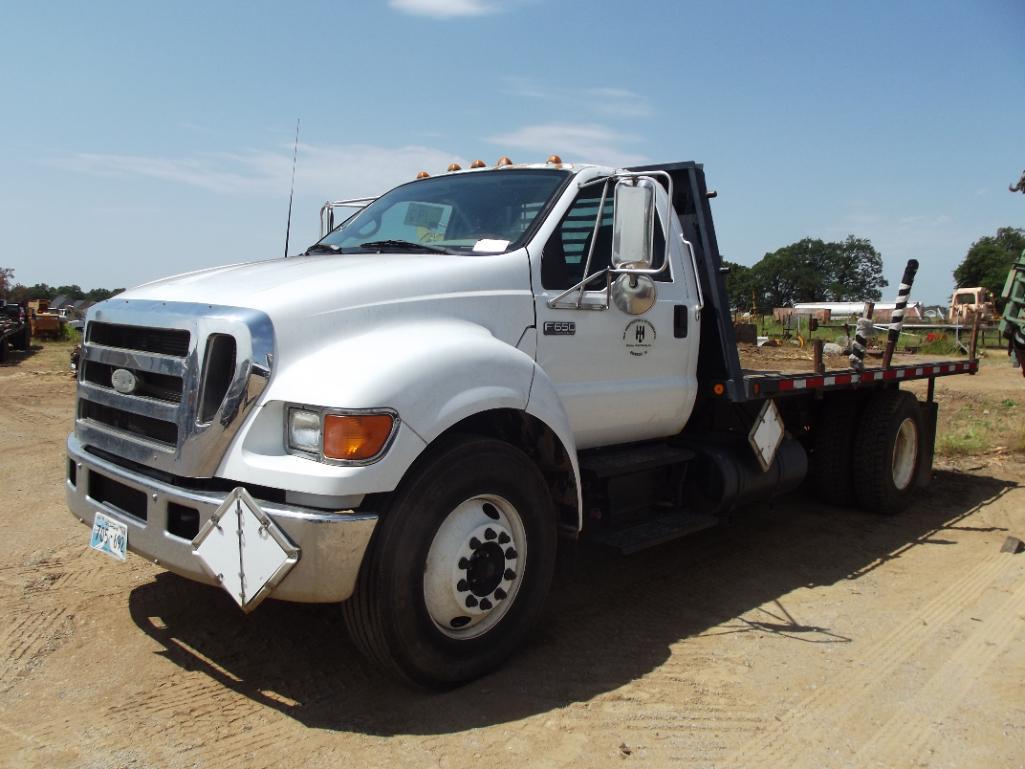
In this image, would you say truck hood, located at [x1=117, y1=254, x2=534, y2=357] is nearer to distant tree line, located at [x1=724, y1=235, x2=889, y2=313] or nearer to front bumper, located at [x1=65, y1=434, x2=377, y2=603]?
front bumper, located at [x1=65, y1=434, x2=377, y2=603]

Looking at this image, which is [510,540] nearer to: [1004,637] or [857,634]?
[857,634]

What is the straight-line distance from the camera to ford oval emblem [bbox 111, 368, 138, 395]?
→ 11.5ft

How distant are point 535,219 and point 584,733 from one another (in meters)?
2.37


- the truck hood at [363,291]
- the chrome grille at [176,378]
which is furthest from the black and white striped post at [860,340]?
the chrome grille at [176,378]

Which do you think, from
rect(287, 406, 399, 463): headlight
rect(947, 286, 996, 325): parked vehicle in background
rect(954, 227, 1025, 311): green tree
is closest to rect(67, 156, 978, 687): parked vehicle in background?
rect(287, 406, 399, 463): headlight

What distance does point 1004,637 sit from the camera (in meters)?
4.26

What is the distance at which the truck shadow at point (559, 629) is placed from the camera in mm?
3408

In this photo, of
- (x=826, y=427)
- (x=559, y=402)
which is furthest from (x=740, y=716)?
(x=826, y=427)

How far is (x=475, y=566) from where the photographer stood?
137 inches

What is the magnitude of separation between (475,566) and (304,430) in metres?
0.94

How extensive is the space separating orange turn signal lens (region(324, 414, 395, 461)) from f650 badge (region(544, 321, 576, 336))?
1.28 m

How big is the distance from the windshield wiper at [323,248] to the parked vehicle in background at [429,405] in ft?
0.06

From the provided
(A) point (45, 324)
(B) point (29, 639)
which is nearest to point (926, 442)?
(B) point (29, 639)

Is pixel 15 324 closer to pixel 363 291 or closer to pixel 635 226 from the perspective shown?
pixel 363 291
